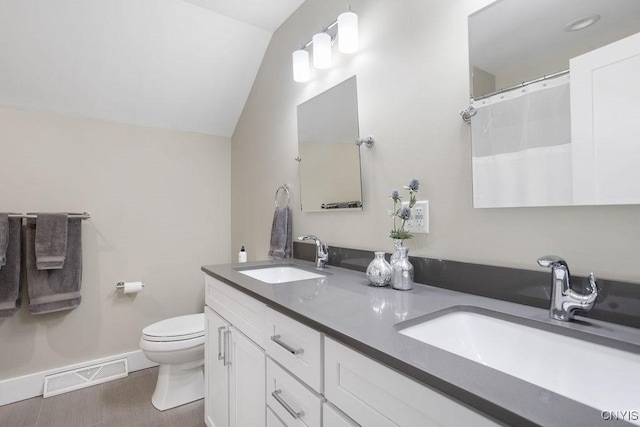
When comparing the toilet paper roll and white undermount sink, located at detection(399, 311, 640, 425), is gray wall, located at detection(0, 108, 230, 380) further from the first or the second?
white undermount sink, located at detection(399, 311, 640, 425)

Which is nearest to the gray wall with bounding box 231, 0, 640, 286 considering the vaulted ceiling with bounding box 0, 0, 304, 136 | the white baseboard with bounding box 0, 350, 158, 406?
the vaulted ceiling with bounding box 0, 0, 304, 136

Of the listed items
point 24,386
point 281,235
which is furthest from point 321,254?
point 24,386

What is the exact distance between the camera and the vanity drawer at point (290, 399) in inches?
30.4

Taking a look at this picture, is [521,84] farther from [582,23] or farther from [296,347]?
[296,347]

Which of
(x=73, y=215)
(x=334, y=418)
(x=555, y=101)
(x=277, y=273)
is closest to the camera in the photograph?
(x=334, y=418)

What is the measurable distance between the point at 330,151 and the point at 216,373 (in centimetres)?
126

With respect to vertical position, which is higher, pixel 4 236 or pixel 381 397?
pixel 4 236

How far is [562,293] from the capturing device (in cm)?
73

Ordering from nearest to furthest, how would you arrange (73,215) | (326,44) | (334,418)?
(334,418)
(326,44)
(73,215)

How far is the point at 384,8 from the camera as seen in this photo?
134cm

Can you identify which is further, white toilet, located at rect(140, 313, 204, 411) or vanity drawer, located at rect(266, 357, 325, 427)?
white toilet, located at rect(140, 313, 204, 411)

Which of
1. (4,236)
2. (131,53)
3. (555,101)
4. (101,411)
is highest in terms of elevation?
(131,53)

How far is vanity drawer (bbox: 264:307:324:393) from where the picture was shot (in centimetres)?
77

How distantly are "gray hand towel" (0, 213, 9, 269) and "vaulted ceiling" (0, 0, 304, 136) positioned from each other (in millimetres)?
736
